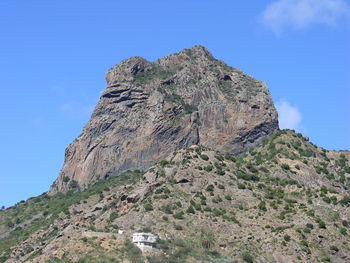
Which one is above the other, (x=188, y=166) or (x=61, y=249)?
(x=188, y=166)

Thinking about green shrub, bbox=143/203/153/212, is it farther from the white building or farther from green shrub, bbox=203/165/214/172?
green shrub, bbox=203/165/214/172

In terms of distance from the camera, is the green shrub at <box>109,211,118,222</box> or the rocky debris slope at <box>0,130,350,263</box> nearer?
the rocky debris slope at <box>0,130,350,263</box>

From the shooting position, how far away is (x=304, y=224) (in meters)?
171

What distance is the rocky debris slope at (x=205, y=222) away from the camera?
156m

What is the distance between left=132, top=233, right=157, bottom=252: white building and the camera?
152 m

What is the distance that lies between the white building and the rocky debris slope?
1.56 metres

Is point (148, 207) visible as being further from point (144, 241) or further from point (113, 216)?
point (144, 241)

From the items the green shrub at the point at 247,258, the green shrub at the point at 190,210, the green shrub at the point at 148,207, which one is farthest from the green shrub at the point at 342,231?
the green shrub at the point at 148,207

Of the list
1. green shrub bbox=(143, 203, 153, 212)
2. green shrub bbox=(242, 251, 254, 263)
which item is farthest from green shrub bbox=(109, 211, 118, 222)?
green shrub bbox=(242, 251, 254, 263)

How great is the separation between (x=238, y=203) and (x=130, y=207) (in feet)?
73.2

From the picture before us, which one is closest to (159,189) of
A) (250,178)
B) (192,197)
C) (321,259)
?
(192,197)

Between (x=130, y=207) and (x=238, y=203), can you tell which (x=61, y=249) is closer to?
(x=130, y=207)

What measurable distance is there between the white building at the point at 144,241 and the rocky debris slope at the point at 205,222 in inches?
61.3

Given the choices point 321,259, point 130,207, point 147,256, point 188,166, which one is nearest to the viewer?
point 147,256
